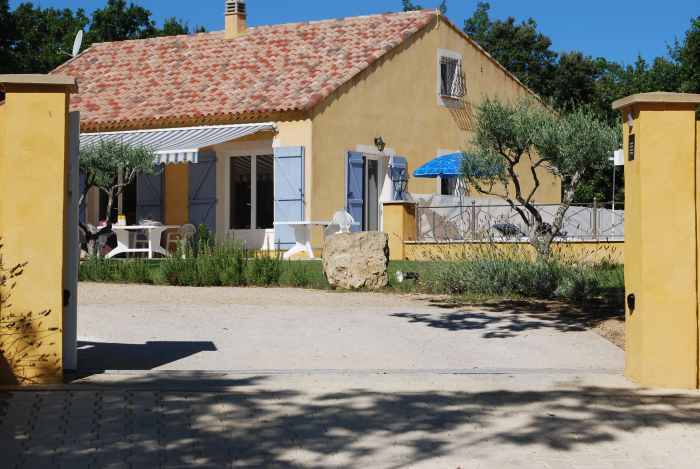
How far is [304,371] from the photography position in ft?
25.1

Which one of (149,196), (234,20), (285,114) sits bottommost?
(149,196)

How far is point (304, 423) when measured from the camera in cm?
616

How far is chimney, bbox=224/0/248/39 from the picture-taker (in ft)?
89.8

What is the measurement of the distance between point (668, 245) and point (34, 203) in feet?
13.2

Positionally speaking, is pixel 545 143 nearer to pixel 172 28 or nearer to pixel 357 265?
pixel 357 265

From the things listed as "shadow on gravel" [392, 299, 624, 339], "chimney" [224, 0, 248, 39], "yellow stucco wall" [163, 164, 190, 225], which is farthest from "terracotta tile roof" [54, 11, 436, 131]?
"shadow on gravel" [392, 299, 624, 339]

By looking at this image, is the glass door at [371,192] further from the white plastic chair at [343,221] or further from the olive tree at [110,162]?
the olive tree at [110,162]

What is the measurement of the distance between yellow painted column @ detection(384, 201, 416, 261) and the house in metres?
1.64

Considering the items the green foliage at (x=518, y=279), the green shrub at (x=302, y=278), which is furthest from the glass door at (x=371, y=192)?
the green foliage at (x=518, y=279)

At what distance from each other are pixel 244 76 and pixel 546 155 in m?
11.6

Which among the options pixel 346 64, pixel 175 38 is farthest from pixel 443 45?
pixel 175 38

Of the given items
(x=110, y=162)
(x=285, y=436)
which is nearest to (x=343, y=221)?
(x=110, y=162)

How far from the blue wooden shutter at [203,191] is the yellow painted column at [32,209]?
1706 cm

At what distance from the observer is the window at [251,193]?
2389 centimetres
